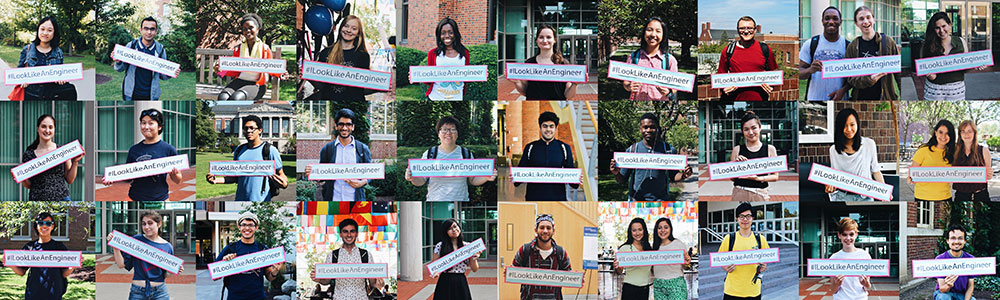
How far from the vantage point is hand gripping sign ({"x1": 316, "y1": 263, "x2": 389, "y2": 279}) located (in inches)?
447

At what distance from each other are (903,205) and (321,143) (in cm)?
729

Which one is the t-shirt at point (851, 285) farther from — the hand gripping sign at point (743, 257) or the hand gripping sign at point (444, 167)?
the hand gripping sign at point (444, 167)

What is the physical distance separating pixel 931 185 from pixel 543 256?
4933 mm

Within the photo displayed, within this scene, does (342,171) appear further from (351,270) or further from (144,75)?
(144,75)

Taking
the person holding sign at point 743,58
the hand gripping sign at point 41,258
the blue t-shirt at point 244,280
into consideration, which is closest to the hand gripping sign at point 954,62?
the person holding sign at point 743,58

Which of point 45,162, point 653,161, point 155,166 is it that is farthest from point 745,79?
point 45,162

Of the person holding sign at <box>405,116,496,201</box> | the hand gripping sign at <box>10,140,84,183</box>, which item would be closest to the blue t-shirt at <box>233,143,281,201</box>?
the person holding sign at <box>405,116,496,201</box>

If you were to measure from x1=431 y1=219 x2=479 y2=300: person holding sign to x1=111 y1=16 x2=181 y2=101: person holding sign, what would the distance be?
3.85m

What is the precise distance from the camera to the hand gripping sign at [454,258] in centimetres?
1138

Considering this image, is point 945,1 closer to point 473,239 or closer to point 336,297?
point 473,239

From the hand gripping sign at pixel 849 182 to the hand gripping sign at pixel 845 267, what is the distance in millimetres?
818

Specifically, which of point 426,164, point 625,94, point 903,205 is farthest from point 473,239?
point 903,205

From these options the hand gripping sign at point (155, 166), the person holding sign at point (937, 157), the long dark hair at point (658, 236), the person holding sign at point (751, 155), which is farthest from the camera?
the person holding sign at point (937, 157)

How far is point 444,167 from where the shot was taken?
37.2 feet
